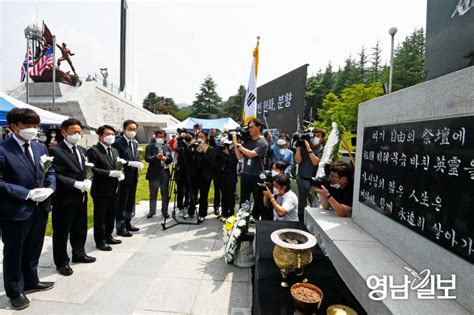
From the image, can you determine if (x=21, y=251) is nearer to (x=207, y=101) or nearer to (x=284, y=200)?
(x=284, y=200)

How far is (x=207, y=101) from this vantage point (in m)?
56.2

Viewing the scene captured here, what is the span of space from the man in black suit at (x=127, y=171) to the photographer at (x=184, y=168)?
0.83 m

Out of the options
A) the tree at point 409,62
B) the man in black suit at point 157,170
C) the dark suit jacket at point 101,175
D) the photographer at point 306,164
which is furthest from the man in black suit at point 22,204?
the tree at point 409,62

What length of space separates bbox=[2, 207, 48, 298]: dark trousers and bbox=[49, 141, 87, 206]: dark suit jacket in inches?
13.1

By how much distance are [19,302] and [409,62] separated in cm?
4075

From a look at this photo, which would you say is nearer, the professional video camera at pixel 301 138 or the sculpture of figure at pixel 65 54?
the professional video camera at pixel 301 138

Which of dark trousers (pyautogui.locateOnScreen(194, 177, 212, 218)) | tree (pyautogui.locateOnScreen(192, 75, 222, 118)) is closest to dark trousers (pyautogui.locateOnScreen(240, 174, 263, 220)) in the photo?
dark trousers (pyautogui.locateOnScreen(194, 177, 212, 218))

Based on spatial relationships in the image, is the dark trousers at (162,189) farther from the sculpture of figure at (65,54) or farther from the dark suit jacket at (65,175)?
the sculpture of figure at (65,54)

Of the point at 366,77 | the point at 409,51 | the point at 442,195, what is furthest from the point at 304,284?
the point at 366,77

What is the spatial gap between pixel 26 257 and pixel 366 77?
5224cm

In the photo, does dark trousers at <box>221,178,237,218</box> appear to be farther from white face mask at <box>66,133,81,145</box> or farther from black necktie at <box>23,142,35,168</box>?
black necktie at <box>23,142,35,168</box>

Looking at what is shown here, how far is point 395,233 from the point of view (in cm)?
222

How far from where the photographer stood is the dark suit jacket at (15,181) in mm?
2400

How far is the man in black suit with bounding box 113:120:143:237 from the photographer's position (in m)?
4.39
